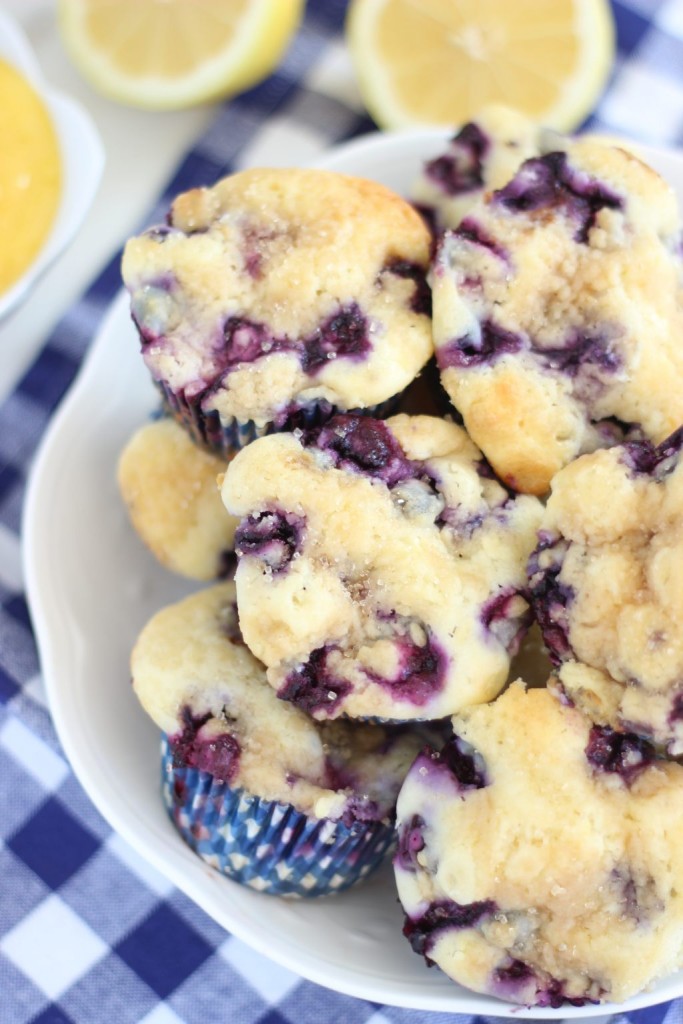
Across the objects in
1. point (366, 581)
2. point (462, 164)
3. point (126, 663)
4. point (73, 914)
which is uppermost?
point (462, 164)

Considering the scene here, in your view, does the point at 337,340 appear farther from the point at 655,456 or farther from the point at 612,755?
the point at 612,755

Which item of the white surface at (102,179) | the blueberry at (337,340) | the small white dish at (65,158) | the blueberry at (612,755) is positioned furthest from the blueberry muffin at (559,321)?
the white surface at (102,179)

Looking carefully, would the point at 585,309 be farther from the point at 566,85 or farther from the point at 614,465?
the point at 566,85

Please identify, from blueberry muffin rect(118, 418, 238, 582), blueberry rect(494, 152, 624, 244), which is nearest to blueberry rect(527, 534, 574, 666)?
blueberry rect(494, 152, 624, 244)

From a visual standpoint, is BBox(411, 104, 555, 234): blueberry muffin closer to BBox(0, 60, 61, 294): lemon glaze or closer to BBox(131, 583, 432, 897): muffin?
BBox(131, 583, 432, 897): muffin

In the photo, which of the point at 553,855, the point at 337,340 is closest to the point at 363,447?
the point at 337,340
